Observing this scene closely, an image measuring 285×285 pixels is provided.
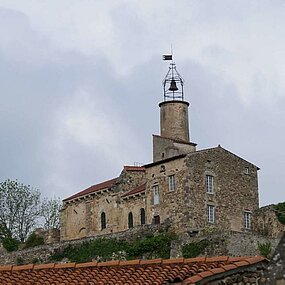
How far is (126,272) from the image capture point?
64.4 feet

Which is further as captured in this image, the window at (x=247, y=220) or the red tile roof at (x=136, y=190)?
the red tile roof at (x=136, y=190)

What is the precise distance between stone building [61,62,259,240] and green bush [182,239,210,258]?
4.18 metres

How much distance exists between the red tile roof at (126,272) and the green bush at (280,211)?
5343 cm

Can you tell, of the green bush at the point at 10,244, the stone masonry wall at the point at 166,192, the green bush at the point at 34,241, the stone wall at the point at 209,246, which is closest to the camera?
the stone wall at the point at 209,246

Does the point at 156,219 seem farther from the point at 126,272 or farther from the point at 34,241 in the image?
the point at 126,272

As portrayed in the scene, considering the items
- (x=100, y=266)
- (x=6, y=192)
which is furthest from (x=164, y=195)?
(x=100, y=266)

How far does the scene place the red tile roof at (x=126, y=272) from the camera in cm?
1809

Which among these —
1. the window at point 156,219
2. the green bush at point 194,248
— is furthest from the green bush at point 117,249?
the window at point 156,219

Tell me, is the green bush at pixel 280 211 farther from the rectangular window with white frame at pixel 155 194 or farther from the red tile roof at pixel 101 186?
the red tile roof at pixel 101 186

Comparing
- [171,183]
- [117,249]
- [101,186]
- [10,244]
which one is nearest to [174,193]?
[171,183]

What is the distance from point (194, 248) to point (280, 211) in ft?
42.7

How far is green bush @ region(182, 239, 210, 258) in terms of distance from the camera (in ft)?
205

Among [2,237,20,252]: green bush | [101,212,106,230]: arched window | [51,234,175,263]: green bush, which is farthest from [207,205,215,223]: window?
[2,237,20,252]: green bush

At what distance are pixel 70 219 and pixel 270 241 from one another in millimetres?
27580
